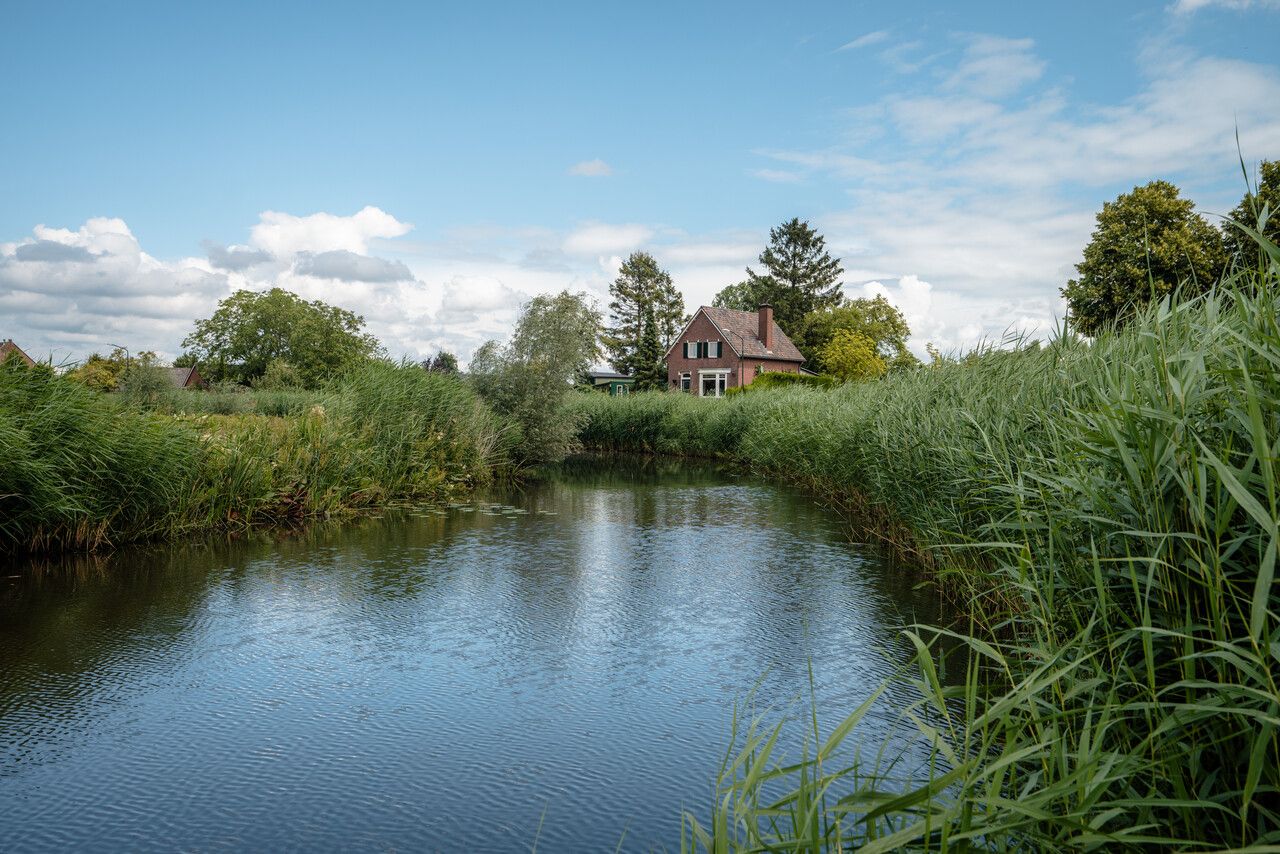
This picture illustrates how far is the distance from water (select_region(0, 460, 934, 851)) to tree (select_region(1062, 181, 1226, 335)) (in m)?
23.1

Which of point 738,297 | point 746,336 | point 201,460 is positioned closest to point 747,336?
point 746,336

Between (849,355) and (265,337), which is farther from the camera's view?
(265,337)

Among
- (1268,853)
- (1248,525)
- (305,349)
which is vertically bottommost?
(1268,853)

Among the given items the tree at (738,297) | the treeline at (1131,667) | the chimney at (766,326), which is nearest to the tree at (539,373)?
the treeline at (1131,667)

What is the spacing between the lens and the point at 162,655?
6125 millimetres

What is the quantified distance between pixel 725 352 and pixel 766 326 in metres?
3.76

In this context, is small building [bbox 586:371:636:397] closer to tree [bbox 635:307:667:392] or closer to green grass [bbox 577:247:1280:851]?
tree [bbox 635:307:667:392]

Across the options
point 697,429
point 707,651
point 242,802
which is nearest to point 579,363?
point 697,429

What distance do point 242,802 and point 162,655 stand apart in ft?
8.63

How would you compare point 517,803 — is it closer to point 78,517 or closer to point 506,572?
point 506,572

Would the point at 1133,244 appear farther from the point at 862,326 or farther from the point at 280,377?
the point at 280,377

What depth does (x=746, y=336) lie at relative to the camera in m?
53.5

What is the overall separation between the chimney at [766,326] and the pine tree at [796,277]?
34.1 ft

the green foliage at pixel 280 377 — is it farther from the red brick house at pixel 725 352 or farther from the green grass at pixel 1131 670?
the green grass at pixel 1131 670
